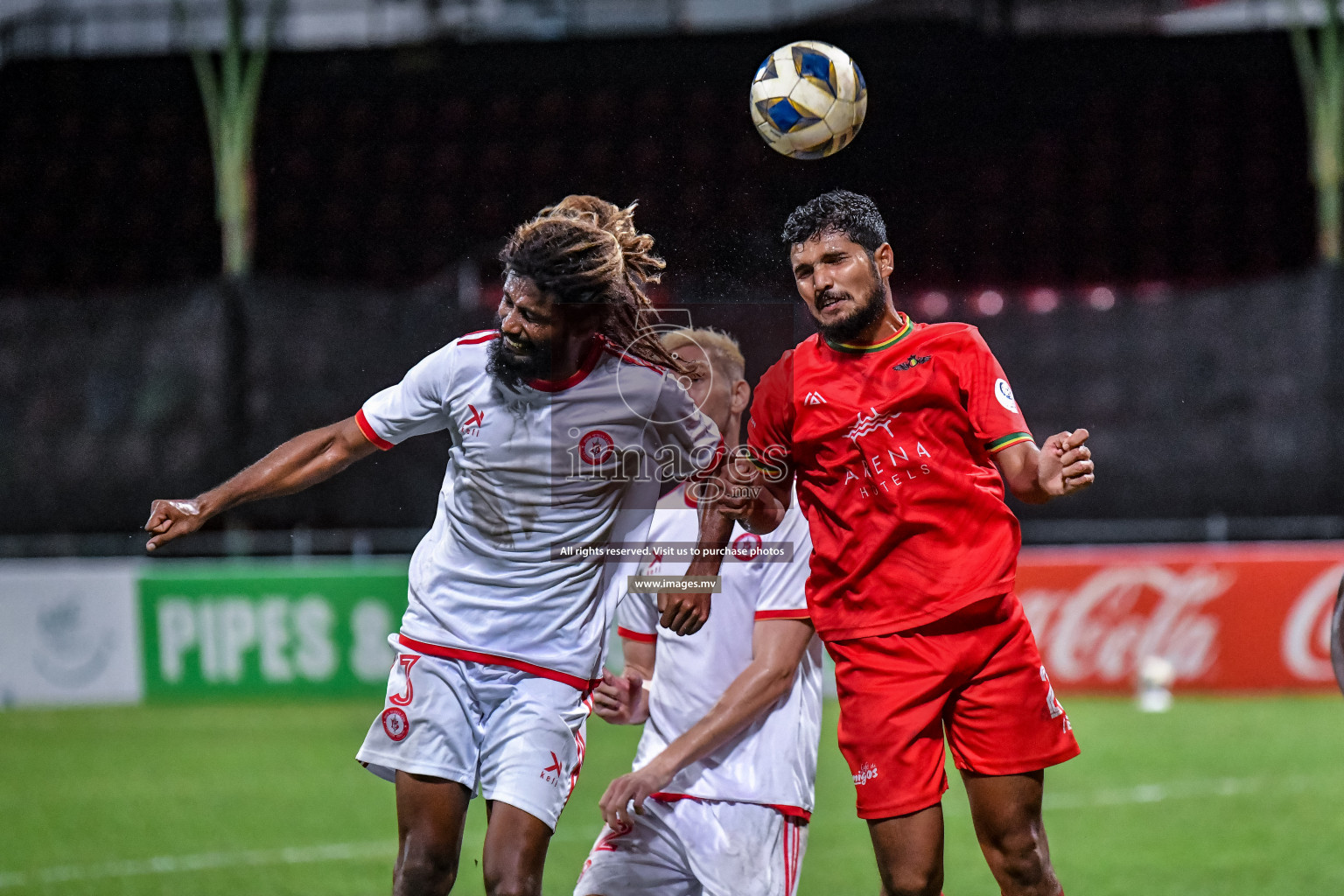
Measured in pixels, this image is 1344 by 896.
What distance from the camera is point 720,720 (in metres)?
3.60

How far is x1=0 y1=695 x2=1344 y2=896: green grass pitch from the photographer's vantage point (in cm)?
644

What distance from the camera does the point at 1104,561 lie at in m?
10.8

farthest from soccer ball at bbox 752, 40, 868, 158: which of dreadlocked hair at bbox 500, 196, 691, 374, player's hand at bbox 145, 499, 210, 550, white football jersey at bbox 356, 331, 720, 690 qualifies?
player's hand at bbox 145, 499, 210, 550

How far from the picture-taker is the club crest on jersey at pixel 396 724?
3.59 m

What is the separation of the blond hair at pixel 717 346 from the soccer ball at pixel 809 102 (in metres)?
0.56

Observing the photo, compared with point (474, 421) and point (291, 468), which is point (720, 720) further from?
point (291, 468)

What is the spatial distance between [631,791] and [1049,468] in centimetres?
125

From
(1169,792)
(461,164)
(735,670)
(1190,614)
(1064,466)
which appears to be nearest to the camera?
(1064,466)

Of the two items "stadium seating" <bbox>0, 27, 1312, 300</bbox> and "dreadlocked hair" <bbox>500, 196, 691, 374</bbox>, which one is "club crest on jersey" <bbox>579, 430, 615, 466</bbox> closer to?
"dreadlocked hair" <bbox>500, 196, 691, 374</bbox>

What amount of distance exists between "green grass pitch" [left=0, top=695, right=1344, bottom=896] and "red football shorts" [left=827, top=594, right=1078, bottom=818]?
231cm

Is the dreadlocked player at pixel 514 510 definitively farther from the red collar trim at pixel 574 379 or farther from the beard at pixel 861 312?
the beard at pixel 861 312

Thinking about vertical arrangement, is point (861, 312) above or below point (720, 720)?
above

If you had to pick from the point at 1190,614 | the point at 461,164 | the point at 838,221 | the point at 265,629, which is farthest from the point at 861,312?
the point at 461,164

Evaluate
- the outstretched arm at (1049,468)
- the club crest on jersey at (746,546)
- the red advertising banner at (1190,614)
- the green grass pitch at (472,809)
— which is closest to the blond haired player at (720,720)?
the club crest on jersey at (746,546)
